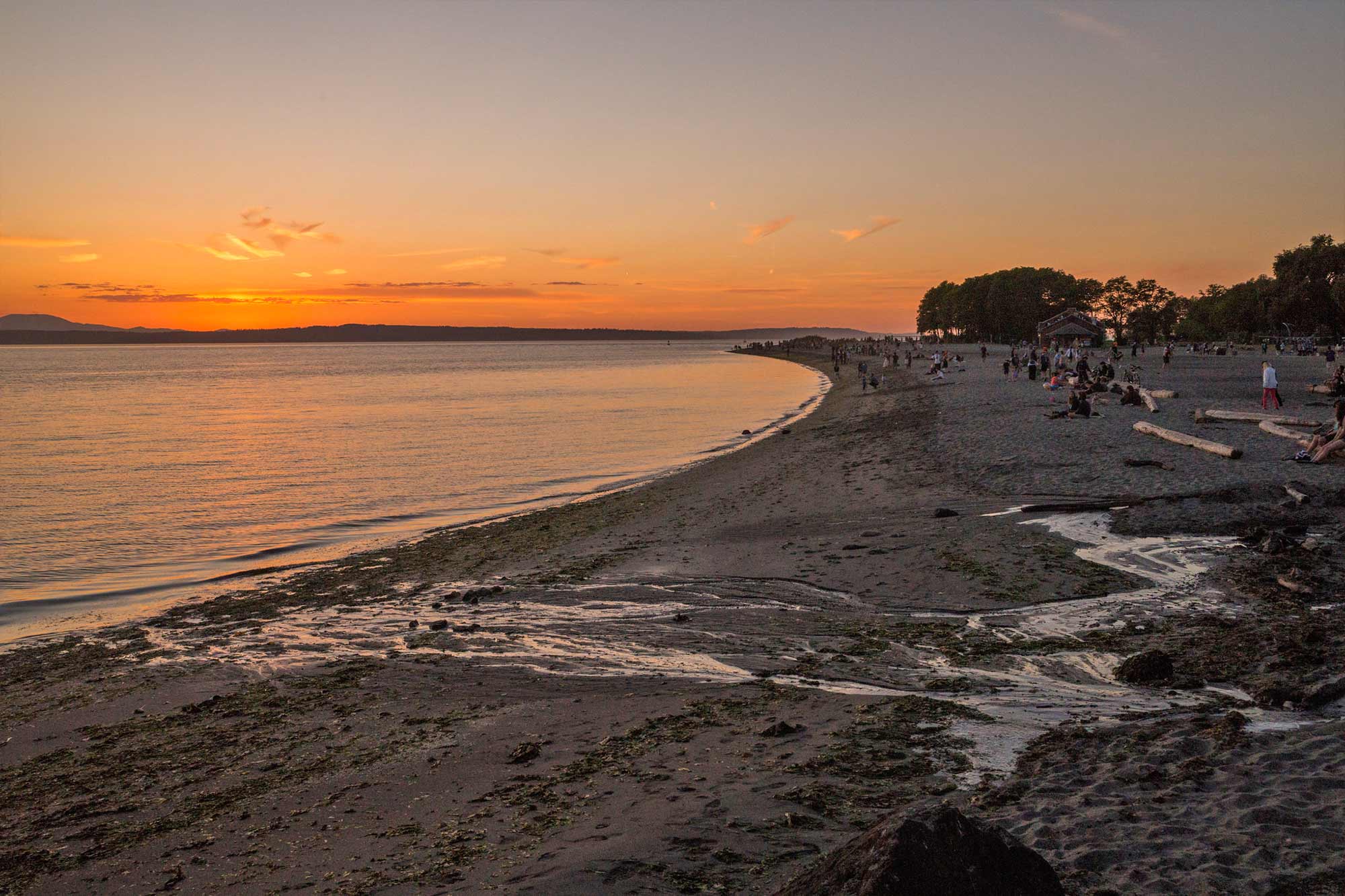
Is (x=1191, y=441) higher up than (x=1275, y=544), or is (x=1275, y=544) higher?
(x=1191, y=441)

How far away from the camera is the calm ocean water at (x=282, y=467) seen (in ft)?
58.0

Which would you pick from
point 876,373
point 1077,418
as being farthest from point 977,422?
point 876,373

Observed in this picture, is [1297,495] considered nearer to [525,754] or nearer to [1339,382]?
[525,754]

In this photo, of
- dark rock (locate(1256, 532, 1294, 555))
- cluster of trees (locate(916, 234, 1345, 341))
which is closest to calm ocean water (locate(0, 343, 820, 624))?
dark rock (locate(1256, 532, 1294, 555))

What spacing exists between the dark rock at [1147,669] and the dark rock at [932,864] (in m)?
4.58

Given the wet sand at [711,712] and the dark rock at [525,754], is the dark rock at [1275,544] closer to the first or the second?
the wet sand at [711,712]

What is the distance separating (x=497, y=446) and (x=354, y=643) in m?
26.6

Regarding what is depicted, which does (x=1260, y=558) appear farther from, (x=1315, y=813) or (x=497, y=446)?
(x=497, y=446)

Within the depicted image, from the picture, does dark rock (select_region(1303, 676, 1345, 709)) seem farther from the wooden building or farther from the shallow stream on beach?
the wooden building

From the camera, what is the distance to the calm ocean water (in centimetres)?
1769

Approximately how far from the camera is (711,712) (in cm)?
730

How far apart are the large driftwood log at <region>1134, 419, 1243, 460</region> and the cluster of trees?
7382 cm

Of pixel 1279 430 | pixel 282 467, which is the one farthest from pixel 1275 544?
pixel 282 467

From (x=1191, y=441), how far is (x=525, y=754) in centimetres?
2005
